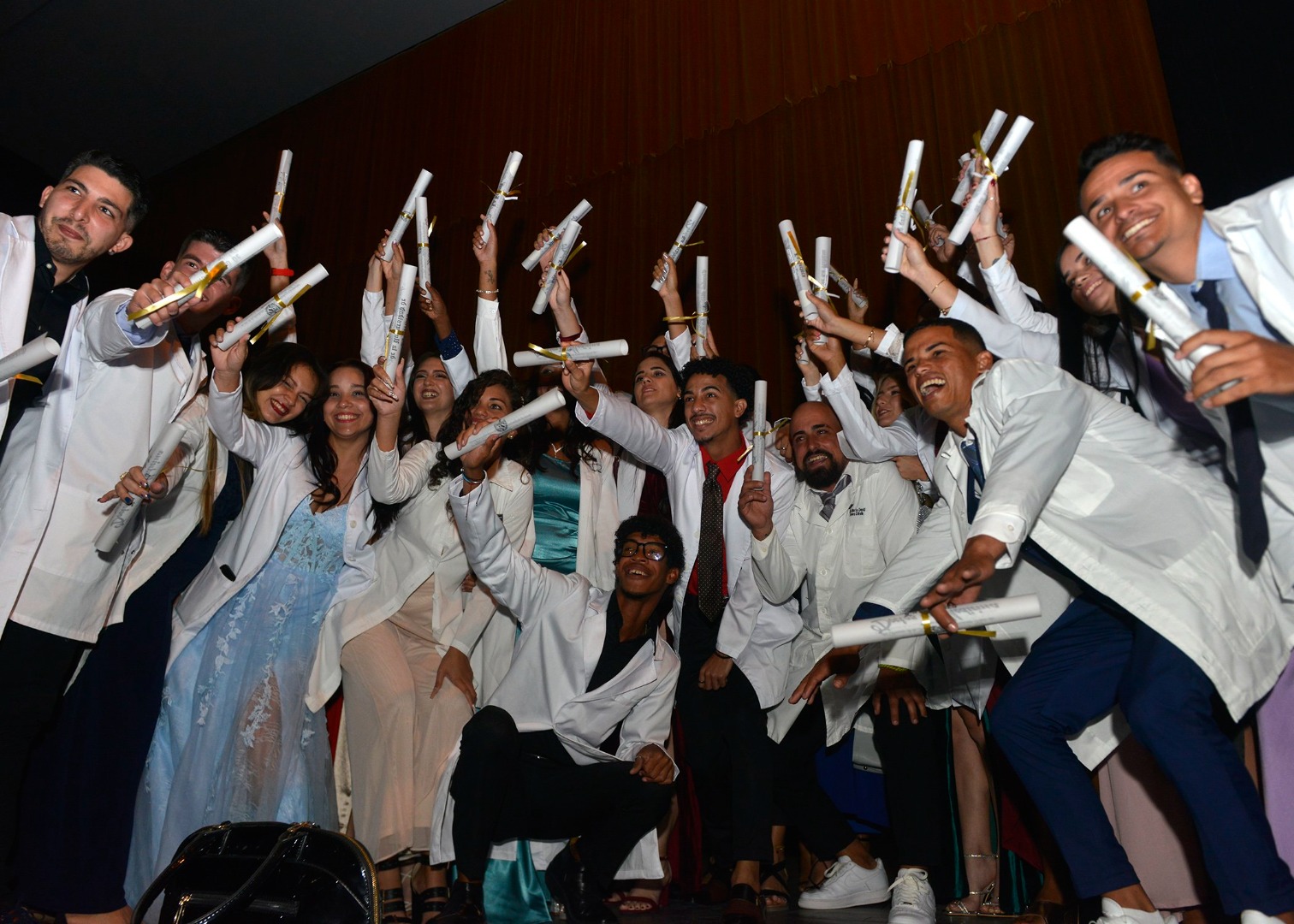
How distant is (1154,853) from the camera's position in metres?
2.01

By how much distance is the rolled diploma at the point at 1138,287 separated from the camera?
4.59 ft

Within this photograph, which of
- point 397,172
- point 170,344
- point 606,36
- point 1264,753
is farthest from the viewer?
point 397,172

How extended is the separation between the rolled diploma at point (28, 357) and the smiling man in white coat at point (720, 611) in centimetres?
134

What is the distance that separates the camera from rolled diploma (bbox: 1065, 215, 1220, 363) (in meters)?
1.40

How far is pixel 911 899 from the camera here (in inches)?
87.4

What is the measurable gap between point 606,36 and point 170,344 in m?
3.23

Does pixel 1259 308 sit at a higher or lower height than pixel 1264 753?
higher

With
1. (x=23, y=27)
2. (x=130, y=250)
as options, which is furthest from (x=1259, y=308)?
(x=130, y=250)

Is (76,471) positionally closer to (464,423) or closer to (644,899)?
(464,423)

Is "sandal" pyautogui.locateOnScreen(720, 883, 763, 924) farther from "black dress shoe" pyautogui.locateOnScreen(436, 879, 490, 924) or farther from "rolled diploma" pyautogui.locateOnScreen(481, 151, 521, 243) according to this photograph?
"rolled diploma" pyautogui.locateOnScreen(481, 151, 521, 243)

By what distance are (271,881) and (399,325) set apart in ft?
5.28

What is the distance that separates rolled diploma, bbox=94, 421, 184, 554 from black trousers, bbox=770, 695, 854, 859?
167cm

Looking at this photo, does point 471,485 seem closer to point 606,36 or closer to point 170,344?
point 170,344

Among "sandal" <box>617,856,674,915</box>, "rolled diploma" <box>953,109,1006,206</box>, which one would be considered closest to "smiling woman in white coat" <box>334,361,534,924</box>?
"sandal" <box>617,856,674,915</box>
